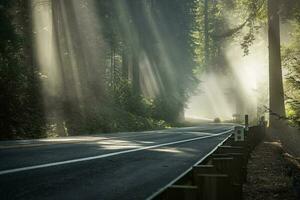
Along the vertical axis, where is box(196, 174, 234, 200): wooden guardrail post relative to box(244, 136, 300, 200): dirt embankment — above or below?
above

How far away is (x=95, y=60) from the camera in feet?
116

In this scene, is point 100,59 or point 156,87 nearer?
point 100,59

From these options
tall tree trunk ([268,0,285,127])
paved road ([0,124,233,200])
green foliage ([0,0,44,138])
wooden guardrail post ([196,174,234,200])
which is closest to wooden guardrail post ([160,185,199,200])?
wooden guardrail post ([196,174,234,200])

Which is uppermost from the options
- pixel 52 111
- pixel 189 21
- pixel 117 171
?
pixel 189 21

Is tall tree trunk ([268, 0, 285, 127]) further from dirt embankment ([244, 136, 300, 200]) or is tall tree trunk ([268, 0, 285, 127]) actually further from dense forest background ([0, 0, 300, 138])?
dirt embankment ([244, 136, 300, 200])

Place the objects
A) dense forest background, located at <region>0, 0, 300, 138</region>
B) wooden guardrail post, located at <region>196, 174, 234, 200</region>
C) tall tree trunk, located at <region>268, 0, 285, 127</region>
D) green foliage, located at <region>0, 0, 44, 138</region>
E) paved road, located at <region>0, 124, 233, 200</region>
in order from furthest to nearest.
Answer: tall tree trunk, located at <region>268, 0, 285, 127</region>
dense forest background, located at <region>0, 0, 300, 138</region>
green foliage, located at <region>0, 0, 44, 138</region>
paved road, located at <region>0, 124, 233, 200</region>
wooden guardrail post, located at <region>196, 174, 234, 200</region>

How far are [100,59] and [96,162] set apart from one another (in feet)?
86.6

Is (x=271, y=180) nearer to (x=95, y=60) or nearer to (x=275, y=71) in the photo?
(x=275, y=71)

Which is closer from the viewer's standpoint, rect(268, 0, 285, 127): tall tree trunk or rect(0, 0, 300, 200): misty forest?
rect(0, 0, 300, 200): misty forest

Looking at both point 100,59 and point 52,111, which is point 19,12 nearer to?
point 52,111

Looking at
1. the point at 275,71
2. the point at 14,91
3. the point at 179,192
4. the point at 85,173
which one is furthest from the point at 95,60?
the point at 179,192

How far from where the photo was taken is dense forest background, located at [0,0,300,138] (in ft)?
68.6

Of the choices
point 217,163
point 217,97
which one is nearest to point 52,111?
point 217,163

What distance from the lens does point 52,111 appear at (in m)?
24.6
